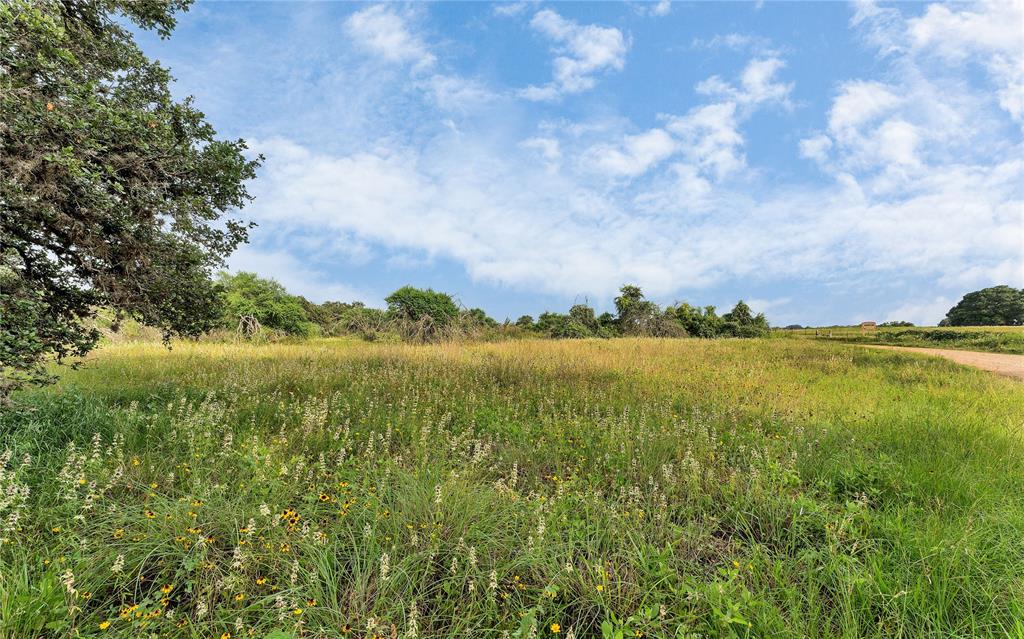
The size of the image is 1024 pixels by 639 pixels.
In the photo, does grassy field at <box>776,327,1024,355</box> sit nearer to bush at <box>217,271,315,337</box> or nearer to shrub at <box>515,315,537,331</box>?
shrub at <box>515,315,537,331</box>

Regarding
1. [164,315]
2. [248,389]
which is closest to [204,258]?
[164,315]

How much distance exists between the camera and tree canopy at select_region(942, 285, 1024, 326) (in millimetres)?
45069

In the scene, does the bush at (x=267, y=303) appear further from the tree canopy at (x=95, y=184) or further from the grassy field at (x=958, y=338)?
the grassy field at (x=958, y=338)

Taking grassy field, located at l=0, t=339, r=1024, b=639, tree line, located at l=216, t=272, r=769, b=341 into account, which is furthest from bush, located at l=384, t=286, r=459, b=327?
grassy field, located at l=0, t=339, r=1024, b=639

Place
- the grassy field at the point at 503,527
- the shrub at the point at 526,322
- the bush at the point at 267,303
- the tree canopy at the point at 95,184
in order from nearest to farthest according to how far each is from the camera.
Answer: the grassy field at the point at 503,527 < the tree canopy at the point at 95,184 < the bush at the point at 267,303 < the shrub at the point at 526,322

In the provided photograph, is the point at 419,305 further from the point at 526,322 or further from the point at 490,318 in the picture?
the point at 526,322

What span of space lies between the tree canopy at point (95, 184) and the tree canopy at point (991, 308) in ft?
219

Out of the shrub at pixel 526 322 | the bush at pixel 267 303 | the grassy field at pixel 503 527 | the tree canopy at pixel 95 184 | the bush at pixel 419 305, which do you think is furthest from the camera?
the shrub at pixel 526 322

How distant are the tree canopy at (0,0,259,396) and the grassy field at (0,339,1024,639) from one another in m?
1.52

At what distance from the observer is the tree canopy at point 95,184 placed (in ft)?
15.3

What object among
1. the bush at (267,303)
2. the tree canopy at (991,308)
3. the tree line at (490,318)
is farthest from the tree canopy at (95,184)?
the tree canopy at (991,308)

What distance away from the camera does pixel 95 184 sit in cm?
511

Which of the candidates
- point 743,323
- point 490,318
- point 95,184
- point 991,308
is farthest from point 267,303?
point 991,308

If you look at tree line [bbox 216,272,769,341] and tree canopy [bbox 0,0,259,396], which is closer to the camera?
tree canopy [bbox 0,0,259,396]
